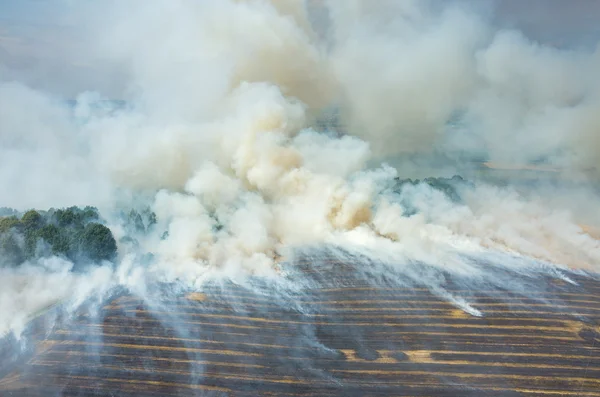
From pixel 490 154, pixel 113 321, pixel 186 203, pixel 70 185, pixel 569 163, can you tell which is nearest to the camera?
pixel 113 321

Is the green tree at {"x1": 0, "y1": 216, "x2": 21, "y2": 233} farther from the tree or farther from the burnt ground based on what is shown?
the burnt ground

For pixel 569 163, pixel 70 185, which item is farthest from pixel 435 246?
pixel 70 185

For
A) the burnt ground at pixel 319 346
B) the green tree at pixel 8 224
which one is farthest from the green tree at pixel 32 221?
the burnt ground at pixel 319 346

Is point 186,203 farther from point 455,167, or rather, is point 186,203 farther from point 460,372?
point 455,167

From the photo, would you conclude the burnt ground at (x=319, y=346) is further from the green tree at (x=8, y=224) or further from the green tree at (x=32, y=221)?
the green tree at (x=32, y=221)

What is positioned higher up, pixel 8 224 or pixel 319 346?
pixel 8 224

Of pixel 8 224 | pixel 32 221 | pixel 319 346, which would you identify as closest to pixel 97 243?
pixel 32 221

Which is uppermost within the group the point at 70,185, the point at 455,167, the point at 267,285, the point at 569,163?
the point at 455,167

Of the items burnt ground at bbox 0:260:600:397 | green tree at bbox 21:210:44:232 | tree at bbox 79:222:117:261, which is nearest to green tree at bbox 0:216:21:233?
green tree at bbox 21:210:44:232

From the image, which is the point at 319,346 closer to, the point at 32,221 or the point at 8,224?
the point at 32,221

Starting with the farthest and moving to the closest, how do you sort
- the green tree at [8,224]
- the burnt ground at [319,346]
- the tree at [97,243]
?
the green tree at [8,224] → the tree at [97,243] → the burnt ground at [319,346]

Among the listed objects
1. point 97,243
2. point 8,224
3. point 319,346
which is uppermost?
point 8,224
